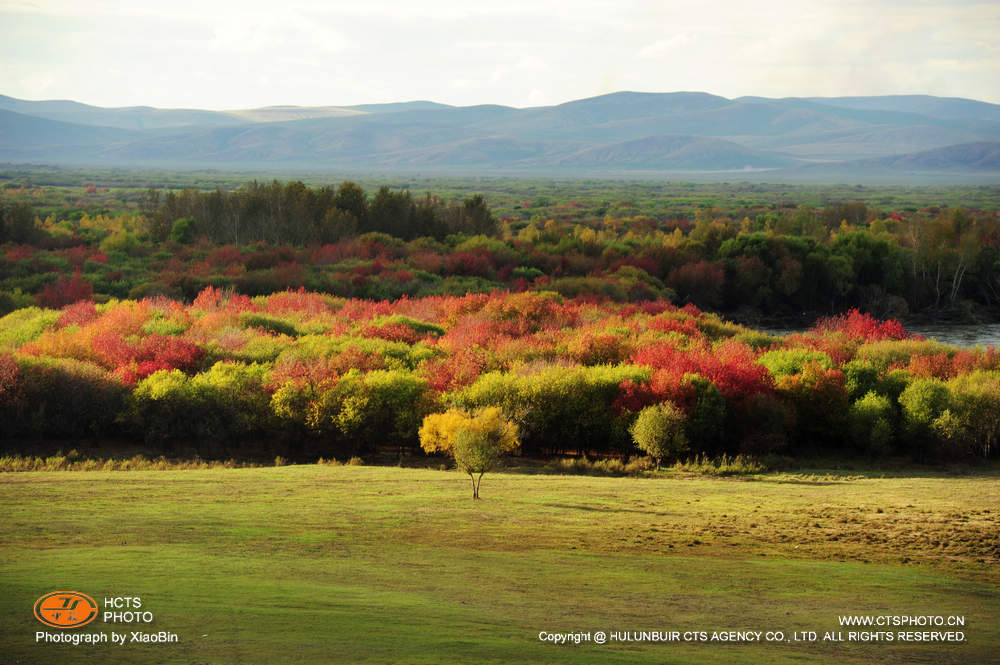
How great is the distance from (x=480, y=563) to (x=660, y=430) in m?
12.8

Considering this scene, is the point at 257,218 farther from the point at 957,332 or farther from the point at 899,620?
the point at 899,620

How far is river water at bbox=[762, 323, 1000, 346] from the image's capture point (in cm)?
5894

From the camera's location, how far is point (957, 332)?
6284cm

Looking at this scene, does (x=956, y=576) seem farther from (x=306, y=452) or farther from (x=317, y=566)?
(x=306, y=452)

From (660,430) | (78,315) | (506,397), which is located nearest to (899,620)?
(660,430)

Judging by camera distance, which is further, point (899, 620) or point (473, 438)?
point (473, 438)

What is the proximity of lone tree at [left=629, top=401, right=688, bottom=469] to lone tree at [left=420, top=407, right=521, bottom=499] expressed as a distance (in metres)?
5.59

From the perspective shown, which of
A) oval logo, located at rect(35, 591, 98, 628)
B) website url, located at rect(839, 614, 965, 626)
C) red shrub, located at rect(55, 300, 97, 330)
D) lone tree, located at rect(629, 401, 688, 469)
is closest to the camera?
oval logo, located at rect(35, 591, 98, 628)

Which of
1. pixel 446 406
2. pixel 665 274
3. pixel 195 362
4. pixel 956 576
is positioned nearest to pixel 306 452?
pixel 446 406

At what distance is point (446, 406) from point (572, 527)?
1203 centimetres

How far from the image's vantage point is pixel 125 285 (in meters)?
53.6

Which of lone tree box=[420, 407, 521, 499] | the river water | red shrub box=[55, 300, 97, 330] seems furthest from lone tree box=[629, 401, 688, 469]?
the river water

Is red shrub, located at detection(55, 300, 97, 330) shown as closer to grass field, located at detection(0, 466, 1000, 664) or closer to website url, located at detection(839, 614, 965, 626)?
grass field, located at detection(0, 466, 1000, 664)

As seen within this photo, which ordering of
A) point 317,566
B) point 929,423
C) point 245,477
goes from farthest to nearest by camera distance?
1. point 929,423
2. point 245,477
3. point 317,566
